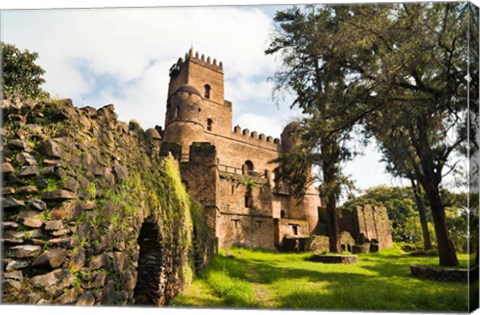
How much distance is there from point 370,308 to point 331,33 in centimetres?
581

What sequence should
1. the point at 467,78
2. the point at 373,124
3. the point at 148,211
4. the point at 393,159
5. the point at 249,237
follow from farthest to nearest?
the point at 249,237 < the point at 393,159 < the point at 373,124 < the point at 467,78 < the point at 148,211

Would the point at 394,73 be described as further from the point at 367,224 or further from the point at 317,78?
the point at 367,224

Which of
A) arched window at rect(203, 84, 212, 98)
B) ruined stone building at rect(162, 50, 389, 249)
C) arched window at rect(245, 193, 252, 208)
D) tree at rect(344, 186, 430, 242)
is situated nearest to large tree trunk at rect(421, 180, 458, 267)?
ruined stone building at rect(162, 50, 389, 249)

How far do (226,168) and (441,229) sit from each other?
875 inches

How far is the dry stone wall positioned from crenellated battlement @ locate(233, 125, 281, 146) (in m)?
28.7

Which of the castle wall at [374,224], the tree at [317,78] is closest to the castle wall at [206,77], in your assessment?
the castle wall at [374,224]

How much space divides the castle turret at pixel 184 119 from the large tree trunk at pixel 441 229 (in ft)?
62.8

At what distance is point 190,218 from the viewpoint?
30.5 feet

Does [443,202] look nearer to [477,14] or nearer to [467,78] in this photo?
[467,78]

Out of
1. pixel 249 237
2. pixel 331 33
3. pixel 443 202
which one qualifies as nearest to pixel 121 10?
pixel 331 33

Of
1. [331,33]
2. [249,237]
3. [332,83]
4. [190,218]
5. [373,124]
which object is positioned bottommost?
[249,237]

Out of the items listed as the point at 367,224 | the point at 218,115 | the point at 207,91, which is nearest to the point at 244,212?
the point at 367,224

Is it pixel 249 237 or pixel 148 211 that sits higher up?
pixel 148 211

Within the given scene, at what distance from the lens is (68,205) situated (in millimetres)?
3168
